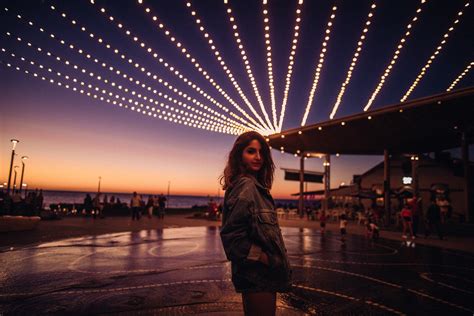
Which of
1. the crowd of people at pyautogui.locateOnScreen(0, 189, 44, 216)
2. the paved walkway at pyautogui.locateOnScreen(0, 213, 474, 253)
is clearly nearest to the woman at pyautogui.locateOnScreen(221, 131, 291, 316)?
the paved walkway at pyautogui.locateOnScreen(0, 213, 474, 253)

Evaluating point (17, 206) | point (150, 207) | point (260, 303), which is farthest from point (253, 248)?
point (150, 207)

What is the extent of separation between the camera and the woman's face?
222 cm

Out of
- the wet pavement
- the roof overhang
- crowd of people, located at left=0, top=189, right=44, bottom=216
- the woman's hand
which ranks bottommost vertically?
the wet pavement

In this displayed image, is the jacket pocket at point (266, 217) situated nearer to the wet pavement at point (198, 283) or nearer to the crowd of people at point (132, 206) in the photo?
the wet pavement at point (198, 283)

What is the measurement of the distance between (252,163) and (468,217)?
1963cm

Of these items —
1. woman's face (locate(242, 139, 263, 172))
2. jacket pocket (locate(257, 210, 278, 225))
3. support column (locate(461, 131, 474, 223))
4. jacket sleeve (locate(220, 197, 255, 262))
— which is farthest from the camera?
support column (locate(461, 131, 474, 223))

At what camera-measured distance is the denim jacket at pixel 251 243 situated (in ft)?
5.97

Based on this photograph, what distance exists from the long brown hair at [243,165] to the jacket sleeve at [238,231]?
1.11 feet

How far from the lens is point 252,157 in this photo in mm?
2225

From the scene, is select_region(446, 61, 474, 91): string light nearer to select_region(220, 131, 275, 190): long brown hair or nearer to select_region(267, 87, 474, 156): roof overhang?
select_region(267, 87, 474, 156): roof overhang

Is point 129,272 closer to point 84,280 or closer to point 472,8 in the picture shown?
point 84,280

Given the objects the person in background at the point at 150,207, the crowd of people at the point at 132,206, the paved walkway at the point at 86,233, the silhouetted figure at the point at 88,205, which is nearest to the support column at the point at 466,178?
the paved walkway at the point at 86,233

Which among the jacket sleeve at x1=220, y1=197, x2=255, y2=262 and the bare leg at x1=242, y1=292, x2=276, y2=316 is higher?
the jacket sleeve at x1=220, y1=197, x2=255, y2=262

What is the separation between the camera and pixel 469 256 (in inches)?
360
